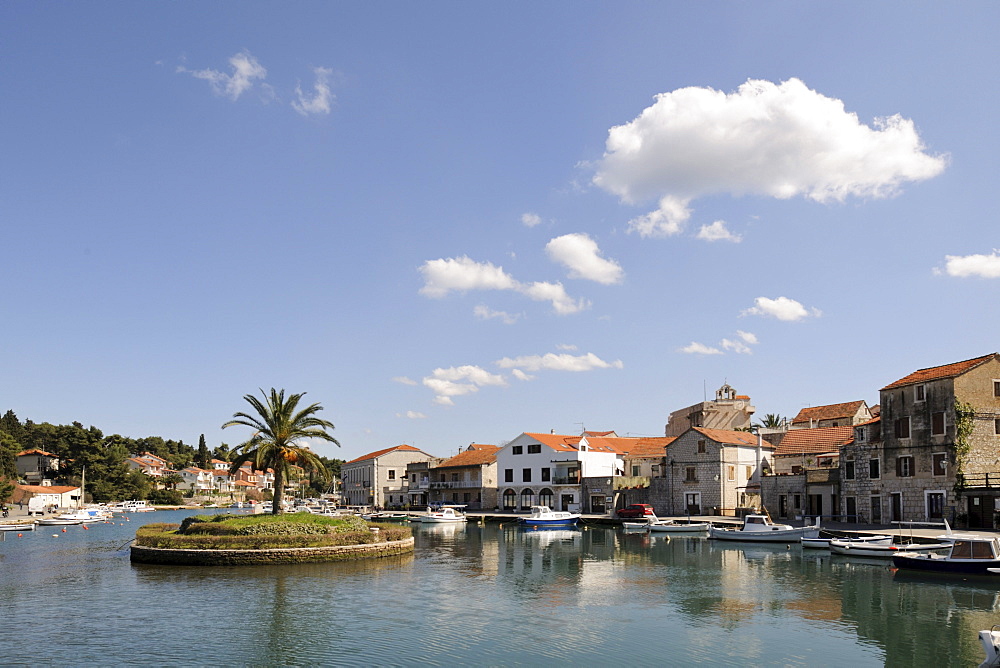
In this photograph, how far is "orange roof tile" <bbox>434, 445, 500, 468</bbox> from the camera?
334 feet

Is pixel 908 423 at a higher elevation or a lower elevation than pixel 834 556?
higher

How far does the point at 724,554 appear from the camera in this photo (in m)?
50.2

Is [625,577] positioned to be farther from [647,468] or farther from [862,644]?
[647,468]

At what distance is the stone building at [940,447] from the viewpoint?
53.4 m

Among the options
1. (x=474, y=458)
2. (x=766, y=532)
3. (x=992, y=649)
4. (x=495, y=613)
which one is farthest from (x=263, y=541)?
(x=474, y=458)

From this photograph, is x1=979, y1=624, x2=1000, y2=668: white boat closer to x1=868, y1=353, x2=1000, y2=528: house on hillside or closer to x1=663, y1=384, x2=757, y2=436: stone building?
x1=868, y1=353, x2=1000, y2=528: house on hillside

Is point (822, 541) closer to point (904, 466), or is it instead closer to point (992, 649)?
point (904, 466)

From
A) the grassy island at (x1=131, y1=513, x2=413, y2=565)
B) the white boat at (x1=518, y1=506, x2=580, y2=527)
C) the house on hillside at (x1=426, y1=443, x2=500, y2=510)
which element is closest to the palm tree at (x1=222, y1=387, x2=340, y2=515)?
the grassy island at (x1=131, y1=513, x2=413, y2=565)

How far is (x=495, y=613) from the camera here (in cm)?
2955

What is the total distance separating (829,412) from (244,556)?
71.1 m

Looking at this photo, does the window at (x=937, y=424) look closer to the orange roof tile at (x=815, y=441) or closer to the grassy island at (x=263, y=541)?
the orange roof tile at (x=815, y=441)

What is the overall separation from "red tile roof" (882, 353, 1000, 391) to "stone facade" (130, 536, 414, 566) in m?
41.8

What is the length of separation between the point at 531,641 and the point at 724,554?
29.0m

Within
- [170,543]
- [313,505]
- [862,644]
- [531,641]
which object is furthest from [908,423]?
[313,505]
